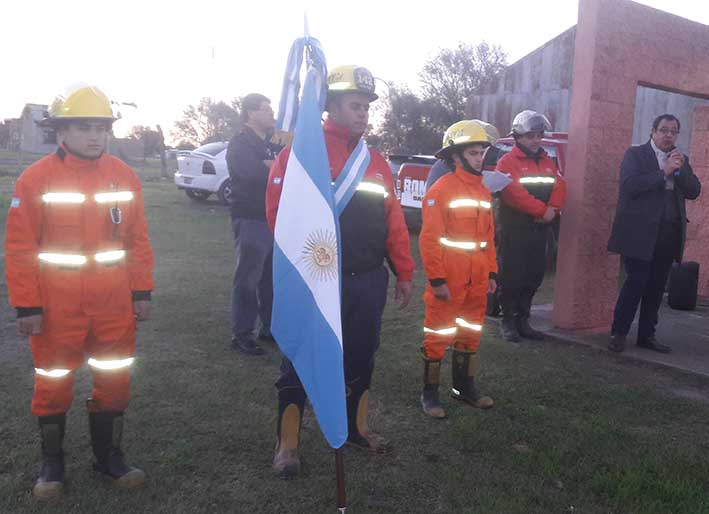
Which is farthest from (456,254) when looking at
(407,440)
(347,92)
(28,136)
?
(28,136)

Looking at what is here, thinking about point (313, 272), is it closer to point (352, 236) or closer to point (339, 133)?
point (352, 236)

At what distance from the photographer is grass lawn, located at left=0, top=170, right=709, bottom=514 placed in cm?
344

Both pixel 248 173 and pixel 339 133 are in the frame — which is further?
pixel 248 173

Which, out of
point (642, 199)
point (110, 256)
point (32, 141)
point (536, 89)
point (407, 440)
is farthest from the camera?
point (32, 141)

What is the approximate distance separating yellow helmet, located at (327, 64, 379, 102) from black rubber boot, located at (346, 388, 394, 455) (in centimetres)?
170

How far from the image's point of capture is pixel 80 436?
4.09 meters

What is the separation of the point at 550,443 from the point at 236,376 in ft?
7.72

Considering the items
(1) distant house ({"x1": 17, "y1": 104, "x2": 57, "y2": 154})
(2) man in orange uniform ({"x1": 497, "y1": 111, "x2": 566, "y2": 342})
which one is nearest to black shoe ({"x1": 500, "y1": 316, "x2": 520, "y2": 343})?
(2) man in orange uniform ({"x1": 497, "y1": 111, "x2": 566, "y2": 342})

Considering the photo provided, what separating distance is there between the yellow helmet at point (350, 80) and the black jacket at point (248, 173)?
2156mm

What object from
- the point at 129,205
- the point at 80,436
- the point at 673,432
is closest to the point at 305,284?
the point at 129,205

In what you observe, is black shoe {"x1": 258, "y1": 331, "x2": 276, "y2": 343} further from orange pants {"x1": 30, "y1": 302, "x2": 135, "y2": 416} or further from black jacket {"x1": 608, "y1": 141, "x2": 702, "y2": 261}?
black jacket {"x1": 608, "y1": 141, "x2": 702, "y2": 261}

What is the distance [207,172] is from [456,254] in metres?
14.8

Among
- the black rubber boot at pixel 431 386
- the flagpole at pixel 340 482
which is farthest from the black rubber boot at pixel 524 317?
the flagpole at pixel 340 482

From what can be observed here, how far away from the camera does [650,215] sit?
19.2ft
